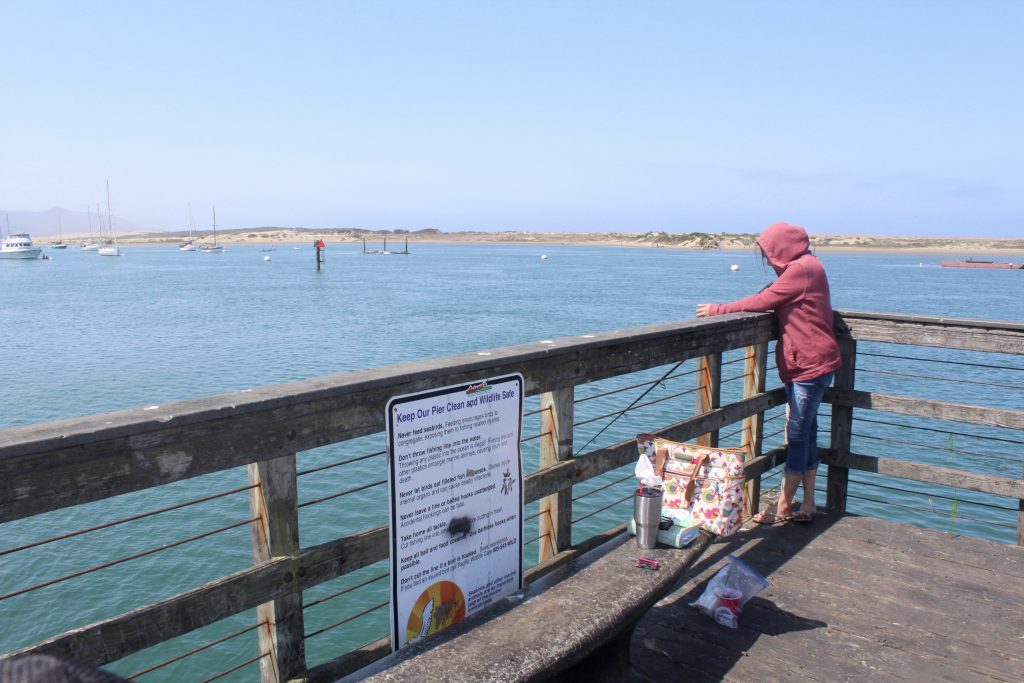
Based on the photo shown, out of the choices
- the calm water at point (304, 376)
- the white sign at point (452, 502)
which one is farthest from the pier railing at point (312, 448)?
the calm water at point (304, 376)

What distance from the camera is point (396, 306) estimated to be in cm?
5156

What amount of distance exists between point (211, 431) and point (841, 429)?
181 inches

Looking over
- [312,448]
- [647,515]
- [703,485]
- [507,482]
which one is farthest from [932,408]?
[312,448]

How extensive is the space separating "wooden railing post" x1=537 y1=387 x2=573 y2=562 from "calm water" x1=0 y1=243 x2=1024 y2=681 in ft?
8.71

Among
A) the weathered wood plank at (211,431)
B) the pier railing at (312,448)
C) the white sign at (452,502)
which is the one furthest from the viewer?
the white sign at (452,502)

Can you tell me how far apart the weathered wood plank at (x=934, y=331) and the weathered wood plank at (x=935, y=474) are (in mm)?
787

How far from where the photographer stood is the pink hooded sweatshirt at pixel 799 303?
16.2ft

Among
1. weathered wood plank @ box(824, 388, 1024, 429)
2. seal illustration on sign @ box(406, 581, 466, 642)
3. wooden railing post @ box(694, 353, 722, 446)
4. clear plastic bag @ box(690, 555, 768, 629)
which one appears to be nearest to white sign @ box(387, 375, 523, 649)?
seal illustration on sign @ box(406, 581, 466, 642)

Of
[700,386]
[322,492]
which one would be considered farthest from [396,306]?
[700,386]

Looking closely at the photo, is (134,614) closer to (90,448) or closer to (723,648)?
(90,448)

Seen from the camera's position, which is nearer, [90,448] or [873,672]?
[90,448]

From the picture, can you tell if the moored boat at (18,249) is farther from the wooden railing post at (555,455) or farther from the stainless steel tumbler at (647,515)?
the stainless steel tumbler at (647,515)

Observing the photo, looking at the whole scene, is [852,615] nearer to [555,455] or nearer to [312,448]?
[555,455]

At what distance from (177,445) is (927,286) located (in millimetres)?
78490
